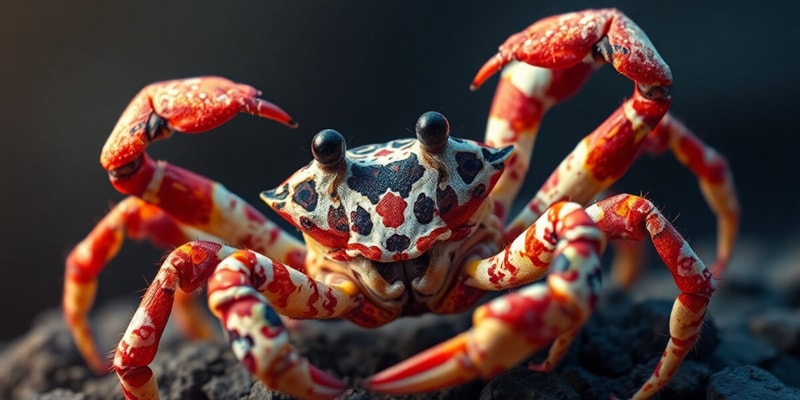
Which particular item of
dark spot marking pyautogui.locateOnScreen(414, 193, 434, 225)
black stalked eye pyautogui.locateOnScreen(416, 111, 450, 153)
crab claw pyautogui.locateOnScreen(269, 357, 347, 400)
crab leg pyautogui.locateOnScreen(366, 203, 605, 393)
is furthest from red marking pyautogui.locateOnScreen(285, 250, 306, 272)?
crab leg pyautogui.locateOnScreen(366, 203, 605, 393)

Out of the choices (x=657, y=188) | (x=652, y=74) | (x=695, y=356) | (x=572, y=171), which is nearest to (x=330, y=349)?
(x=572, y=171)

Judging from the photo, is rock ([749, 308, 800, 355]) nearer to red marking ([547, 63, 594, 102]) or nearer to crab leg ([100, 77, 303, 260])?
red marking ([547, 63, 594, 102])

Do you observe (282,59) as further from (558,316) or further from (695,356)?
(558,316)

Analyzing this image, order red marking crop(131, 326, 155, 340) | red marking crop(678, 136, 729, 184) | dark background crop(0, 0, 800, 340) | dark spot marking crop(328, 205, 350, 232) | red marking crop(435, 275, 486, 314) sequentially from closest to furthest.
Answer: red marking crop(131, 326, 155, 340) → dark spot marking crop(328, 205, 350, 232) → red marking crop(435, 275, 486, 314) → red marking crop(678, 136, 729, 184) → dark background crop(0, 0, 800, 340)

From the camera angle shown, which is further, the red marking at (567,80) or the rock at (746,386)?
the red marking at (567,80)

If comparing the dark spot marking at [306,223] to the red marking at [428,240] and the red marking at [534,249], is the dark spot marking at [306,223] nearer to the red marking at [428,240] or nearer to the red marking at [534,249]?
the red marking at [428,240]

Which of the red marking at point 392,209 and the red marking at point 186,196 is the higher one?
the red marking at point 392,209

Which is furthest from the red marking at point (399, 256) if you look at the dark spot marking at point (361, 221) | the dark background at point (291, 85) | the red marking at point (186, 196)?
the dark background at point (291, 85)
